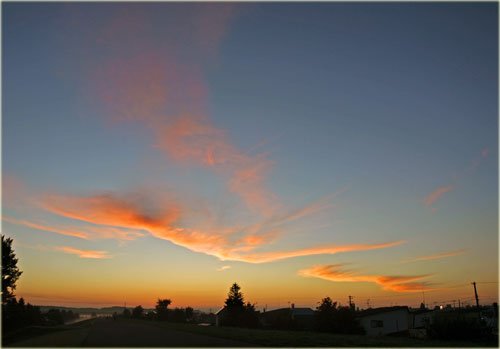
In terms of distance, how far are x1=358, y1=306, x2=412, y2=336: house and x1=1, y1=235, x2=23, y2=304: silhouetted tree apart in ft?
176

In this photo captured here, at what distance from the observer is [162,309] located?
5074 inches

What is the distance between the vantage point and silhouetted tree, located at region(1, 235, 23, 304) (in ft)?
188

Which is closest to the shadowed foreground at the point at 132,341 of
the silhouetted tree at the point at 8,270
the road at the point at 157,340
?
the road at the point at 157,340

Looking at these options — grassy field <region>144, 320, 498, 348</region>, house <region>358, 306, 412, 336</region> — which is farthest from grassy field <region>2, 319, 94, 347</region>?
house <region>358, 306, 412, 336</region>

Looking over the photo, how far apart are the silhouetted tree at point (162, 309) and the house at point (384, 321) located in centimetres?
7140

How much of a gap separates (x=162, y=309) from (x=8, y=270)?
76.7m

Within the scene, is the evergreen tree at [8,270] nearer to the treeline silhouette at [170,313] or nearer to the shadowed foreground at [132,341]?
the shadowed foreground at [132,341]

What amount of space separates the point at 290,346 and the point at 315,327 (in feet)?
119

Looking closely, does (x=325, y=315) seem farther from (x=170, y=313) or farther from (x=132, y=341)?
(x=170, y=313)

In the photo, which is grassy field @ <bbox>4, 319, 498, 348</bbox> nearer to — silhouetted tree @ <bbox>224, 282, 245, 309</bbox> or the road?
the road

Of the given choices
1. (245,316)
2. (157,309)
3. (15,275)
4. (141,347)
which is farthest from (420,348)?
(157,309)

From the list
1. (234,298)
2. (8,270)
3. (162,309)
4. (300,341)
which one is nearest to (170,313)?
(162,309)

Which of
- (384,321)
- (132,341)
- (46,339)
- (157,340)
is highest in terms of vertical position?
(384,321)

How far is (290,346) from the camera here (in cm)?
2412
